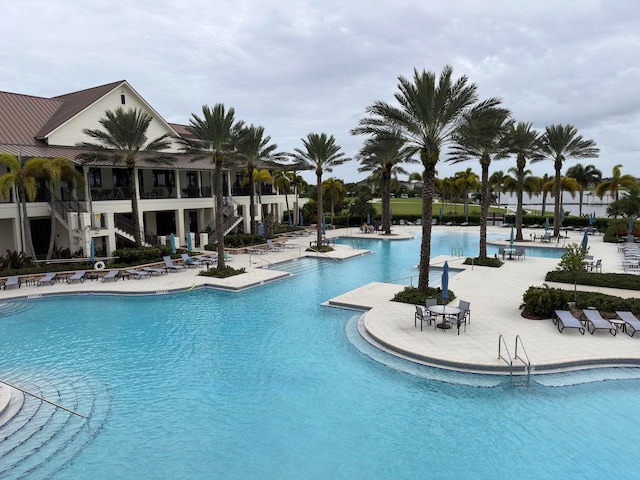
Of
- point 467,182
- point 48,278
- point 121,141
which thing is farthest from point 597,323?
point 467,182

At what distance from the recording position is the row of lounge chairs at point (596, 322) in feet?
45.2

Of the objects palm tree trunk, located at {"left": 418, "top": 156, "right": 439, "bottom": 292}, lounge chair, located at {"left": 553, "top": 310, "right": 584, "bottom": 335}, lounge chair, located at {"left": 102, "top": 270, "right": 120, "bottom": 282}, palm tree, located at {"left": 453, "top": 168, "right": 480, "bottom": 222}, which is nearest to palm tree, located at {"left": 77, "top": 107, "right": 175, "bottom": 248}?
lounge chair, located at {"left": 102, "top": 270, "right": 120, "bottom": 282}

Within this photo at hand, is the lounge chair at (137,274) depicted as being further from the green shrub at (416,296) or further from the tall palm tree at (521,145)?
the tall palm tree at (521,145)

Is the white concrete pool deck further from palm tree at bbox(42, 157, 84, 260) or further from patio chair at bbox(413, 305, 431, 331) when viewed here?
palm tree at bbox(42, 157, 84, 260)

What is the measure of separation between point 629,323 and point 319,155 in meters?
22.6

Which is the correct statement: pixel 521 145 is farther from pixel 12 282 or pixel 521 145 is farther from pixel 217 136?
pixel 12 282

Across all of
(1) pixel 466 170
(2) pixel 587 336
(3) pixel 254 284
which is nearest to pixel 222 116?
(3) pixel 254 284

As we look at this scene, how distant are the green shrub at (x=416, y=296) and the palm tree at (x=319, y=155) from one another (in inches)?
540

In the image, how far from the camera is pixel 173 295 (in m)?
20.9

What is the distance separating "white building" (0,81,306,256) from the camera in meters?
27.6

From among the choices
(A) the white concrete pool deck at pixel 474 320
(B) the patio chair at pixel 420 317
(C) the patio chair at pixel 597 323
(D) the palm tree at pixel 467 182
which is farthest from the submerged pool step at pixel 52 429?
(D) the palm tree at pixel 467 182

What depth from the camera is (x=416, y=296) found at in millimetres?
18125

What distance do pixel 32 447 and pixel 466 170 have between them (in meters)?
58.7

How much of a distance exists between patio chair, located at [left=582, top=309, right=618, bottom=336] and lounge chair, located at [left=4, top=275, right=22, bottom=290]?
25751 millimetres
